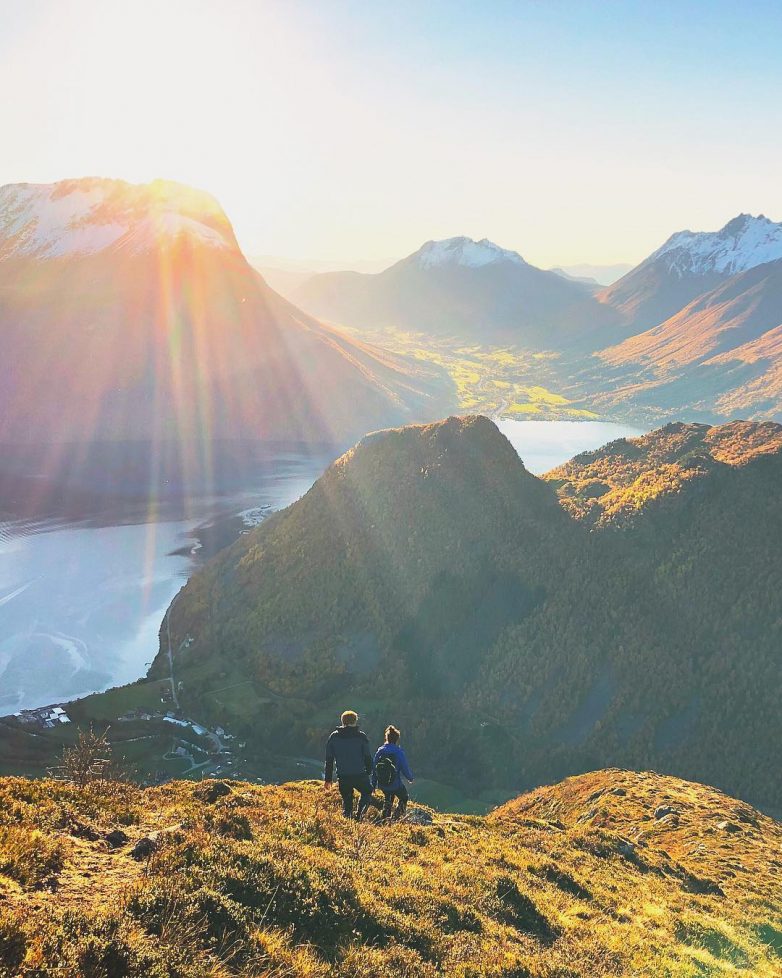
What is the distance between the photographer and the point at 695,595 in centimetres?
6919

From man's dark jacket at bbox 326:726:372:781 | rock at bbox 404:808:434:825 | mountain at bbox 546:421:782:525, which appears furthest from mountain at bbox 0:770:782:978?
mountain at bbox 546:421:782:525

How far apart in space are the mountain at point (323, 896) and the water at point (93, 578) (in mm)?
73387

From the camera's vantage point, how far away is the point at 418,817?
22.5 metres

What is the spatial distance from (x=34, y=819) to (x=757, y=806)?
58205 mm

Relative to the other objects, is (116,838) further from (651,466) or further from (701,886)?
(651,466)

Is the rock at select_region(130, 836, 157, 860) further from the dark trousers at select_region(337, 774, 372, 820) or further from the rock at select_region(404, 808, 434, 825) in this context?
the rock at select_region(404, 808, 434, 825)

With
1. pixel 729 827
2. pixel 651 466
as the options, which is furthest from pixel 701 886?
pixel 651 466

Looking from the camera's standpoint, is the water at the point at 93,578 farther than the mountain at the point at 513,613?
Yes

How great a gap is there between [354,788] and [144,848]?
24.5 feet

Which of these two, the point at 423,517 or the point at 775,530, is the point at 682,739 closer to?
the point at 775,530

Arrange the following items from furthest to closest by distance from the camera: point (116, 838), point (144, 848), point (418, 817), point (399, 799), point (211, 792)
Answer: point (418, 817) < point (211, 792) < point (399, 799) < point (116, 838) < point (144, 848)

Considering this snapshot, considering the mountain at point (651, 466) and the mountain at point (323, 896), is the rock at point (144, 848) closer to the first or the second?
the mountain at point (323, 896)

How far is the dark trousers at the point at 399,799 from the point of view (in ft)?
60.1

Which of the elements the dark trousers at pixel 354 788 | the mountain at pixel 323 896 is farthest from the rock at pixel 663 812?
the dark trousers at pixel 354 788
